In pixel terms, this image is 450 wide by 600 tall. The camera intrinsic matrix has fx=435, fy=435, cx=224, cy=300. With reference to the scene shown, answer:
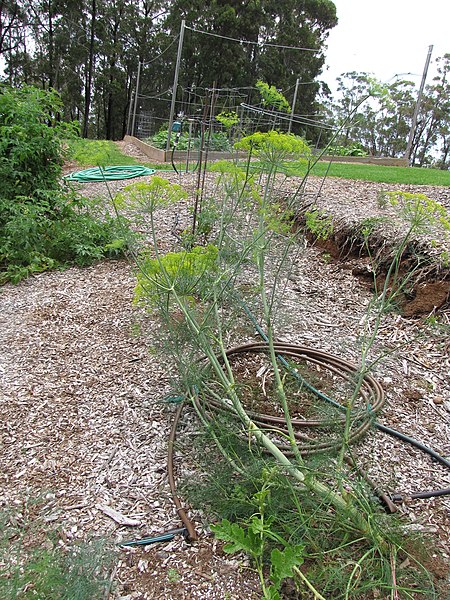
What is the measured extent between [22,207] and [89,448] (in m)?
3.13

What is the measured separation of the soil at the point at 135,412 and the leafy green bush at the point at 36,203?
13.5 inches

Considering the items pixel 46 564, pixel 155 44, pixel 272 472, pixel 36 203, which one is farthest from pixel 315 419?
pixel 155 44

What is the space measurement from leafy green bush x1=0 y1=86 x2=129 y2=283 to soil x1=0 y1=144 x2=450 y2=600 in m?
0.34

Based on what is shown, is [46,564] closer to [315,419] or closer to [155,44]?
[315,419]

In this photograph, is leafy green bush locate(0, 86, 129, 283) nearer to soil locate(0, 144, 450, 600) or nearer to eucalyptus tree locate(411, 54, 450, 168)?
soil locate(0, 144, 450, 600)

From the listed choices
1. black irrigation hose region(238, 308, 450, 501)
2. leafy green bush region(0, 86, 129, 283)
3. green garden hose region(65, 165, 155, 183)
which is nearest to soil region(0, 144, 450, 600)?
black irrigation hose region(238, 308, 450, 501)

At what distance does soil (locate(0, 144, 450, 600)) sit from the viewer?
1.71m

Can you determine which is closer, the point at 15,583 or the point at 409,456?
the point at 15,583

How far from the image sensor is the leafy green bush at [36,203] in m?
4.38

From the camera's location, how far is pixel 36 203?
15.6 feet

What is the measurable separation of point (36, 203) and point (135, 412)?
3247mm

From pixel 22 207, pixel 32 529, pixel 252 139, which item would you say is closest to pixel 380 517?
pixel 32 529

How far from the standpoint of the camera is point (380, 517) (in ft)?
5.41

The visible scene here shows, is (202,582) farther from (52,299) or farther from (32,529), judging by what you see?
(52,299)
